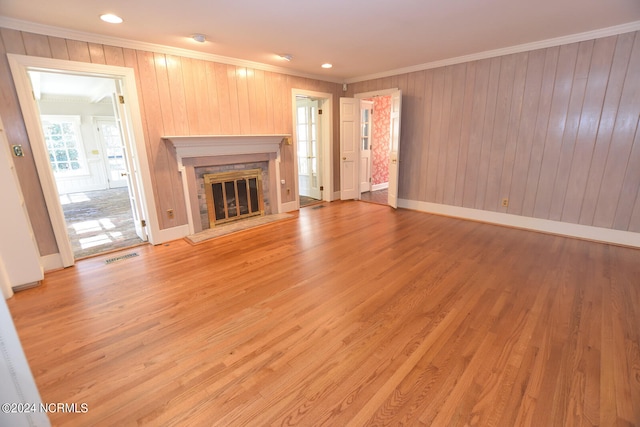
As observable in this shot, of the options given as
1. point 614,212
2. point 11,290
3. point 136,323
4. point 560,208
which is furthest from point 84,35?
point 614,212

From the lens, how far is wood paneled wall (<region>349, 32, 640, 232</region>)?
11.0 feet

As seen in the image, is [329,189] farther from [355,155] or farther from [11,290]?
[11,290]

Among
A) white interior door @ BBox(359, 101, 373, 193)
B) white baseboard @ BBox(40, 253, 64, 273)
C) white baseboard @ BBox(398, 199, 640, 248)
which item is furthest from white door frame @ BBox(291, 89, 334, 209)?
white baseboard @ BBox(40, 253, 64, 273)

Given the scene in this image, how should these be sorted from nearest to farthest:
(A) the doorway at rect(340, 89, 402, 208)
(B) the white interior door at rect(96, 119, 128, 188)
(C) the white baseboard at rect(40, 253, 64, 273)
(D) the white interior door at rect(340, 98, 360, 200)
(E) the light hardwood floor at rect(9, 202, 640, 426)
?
1. (E) the light hardwood floor at rect(9, 202, 640, 426)
2. (C) the white baseboard at rect(40, 253, 64, 273)
3. (A) the doorway at rect(340, 89, 402, 208)
4. (D) the white interior door at rect(340, 98, 360, 200)
5. (B) the white interior door at rect(96, 119, 128, 188)

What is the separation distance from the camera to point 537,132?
12.8ft

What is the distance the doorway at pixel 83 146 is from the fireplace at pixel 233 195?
2.08 m

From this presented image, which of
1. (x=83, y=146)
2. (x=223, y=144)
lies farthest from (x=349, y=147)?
(x=83, y=146)

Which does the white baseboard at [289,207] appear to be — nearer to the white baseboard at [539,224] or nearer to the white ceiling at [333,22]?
the white baseboard at [539,224]

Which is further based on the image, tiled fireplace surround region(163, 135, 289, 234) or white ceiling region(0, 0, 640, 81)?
tiled fireplace surround region(163, 135, 289, 234)

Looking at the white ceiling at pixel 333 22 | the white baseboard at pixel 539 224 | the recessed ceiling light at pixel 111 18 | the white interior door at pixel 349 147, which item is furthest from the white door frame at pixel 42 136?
the white baseboard at pixel 539 224

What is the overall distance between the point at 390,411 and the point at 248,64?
4.67 metres

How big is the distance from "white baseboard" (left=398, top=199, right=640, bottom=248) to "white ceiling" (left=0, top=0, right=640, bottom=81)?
94.3 inches

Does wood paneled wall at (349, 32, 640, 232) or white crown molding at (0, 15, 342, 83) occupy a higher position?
white crown molding at (0, 15, 342, 83)

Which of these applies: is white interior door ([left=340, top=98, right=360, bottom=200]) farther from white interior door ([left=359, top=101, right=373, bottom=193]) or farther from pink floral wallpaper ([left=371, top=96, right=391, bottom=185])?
pink floral wallpaper ([left=371, top=96, right=391, bottom=185])
